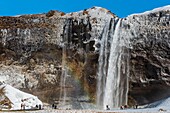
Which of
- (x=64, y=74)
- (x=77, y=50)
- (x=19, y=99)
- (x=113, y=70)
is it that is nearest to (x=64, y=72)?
(x=64, y=74)

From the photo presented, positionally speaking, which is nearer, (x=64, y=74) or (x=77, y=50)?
(x=77, y=50)

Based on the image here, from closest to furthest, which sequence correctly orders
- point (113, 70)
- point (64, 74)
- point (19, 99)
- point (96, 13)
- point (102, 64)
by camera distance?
point (19, 99) → point (113, 70) → point (102, 64) → point (64, 74) → point (96, 13)

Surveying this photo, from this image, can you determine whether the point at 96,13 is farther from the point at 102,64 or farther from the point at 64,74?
the point at 64,74

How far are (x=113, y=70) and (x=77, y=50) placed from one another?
559cm

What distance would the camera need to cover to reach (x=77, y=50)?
5606 cm

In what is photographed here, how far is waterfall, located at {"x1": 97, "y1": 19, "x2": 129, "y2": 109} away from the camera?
52.9 meters

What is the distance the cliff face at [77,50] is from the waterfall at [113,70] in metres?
0.57

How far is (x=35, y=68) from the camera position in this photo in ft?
191

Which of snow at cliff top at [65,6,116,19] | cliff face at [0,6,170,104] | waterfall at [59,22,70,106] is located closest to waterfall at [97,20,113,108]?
cliff face at [0,6,170,104]

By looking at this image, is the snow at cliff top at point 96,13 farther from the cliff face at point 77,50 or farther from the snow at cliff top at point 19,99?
the snow at cliff top at point 19,99

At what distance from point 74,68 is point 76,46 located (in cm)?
290

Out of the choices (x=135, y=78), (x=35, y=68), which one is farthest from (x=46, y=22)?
(x=135, y=78)

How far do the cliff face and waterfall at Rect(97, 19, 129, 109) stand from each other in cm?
57

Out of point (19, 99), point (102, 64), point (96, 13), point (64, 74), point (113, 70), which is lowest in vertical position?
point (19, 99)
